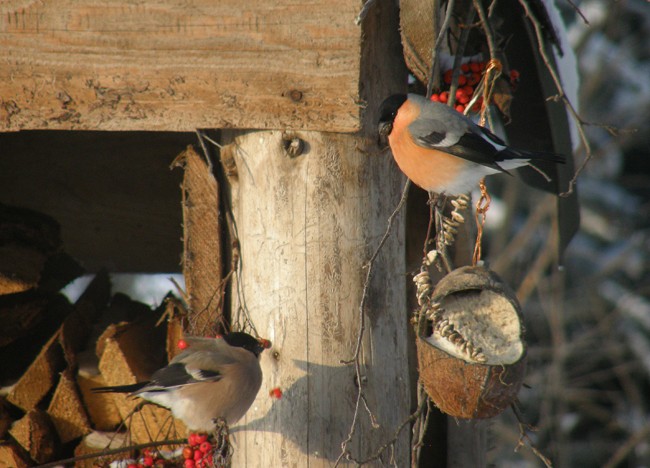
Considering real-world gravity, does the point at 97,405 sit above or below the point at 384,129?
below

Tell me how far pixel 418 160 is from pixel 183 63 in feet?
2.12

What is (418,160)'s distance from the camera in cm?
207

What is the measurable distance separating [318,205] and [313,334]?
0.34 meters

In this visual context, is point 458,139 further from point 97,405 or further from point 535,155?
point 97,405

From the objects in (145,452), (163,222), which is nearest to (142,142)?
(163,222)

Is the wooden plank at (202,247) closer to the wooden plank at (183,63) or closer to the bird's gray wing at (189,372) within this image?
the bird's gray wing at (189,372)

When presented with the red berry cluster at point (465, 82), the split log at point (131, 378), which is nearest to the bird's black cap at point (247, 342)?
the split log at point (131, 378)

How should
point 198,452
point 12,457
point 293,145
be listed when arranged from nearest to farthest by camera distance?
→ point 293,145
point 198,452
point 12,457

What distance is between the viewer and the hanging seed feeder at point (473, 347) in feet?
5.91

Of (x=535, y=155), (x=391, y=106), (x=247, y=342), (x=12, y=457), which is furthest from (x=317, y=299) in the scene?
(x=12, y=457)

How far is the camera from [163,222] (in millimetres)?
3055

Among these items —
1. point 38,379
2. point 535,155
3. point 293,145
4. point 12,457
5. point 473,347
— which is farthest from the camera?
point 38,379

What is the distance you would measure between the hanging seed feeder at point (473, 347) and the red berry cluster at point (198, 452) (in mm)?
692

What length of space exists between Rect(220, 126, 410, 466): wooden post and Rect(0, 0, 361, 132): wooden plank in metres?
0.13
